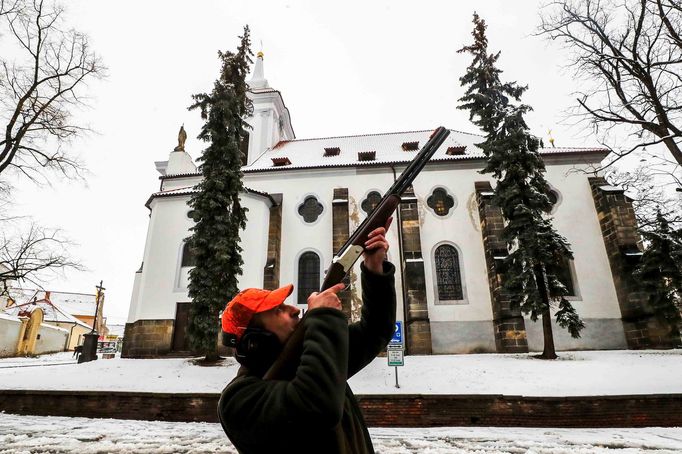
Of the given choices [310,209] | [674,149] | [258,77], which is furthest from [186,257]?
[258,77]

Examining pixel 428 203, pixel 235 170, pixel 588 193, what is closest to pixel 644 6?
pixel 588 193

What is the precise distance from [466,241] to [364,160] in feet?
25.3

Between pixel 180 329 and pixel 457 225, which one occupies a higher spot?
pixel 457 225

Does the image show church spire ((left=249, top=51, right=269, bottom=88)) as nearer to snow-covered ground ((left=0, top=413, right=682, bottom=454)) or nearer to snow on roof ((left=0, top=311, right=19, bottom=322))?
snow on roof ((left=0, top=311, right=19, bottom=322))

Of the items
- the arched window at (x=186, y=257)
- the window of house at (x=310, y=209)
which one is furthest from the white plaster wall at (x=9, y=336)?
the window of house at (x=310, y=209)

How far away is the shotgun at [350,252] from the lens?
1497 mm

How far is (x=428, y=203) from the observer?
794 inches

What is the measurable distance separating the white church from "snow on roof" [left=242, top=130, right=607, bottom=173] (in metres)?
0.24

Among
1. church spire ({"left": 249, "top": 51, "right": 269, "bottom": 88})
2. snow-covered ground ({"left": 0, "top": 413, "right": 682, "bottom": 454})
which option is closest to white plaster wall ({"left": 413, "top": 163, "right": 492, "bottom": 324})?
snow-covered ground ({"left": 0, "top": 413, "right": 682, "bottom": 454})

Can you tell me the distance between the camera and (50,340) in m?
37.9

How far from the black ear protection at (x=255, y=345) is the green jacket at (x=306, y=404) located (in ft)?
0.26

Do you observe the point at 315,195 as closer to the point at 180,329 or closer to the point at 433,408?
the point at 180,329

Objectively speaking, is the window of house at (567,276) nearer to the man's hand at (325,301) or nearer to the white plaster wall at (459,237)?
the white plaster wall at (459,237)

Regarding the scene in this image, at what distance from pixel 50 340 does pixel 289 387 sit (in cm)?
4828
